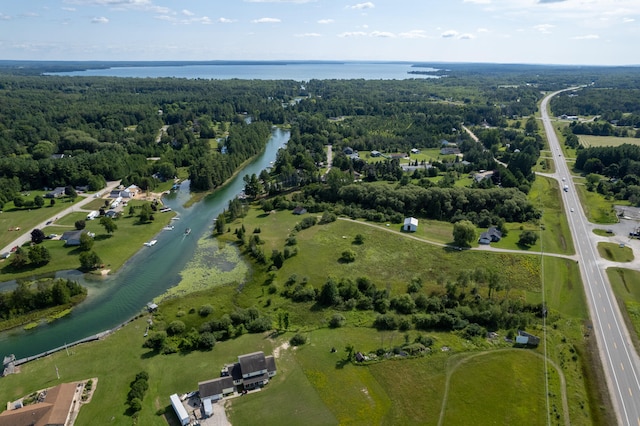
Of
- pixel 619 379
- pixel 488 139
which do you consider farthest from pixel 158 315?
pixel 488 139

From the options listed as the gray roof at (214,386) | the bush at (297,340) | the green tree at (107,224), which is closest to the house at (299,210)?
the green tree at (107,224)

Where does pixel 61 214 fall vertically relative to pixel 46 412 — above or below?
above

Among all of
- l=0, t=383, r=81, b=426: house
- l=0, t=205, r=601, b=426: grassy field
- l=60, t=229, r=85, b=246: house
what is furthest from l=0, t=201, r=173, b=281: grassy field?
l=0, t=383, r=81, b=426: house

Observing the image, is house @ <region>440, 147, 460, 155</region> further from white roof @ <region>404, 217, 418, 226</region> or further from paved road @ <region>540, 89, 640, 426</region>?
white roof @ <region>404, 217, 418, 226</region>

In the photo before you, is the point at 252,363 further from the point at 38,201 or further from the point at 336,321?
the point at 38,201

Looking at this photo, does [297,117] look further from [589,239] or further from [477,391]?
[477,391]

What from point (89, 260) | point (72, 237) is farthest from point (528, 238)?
point (72, 237)
